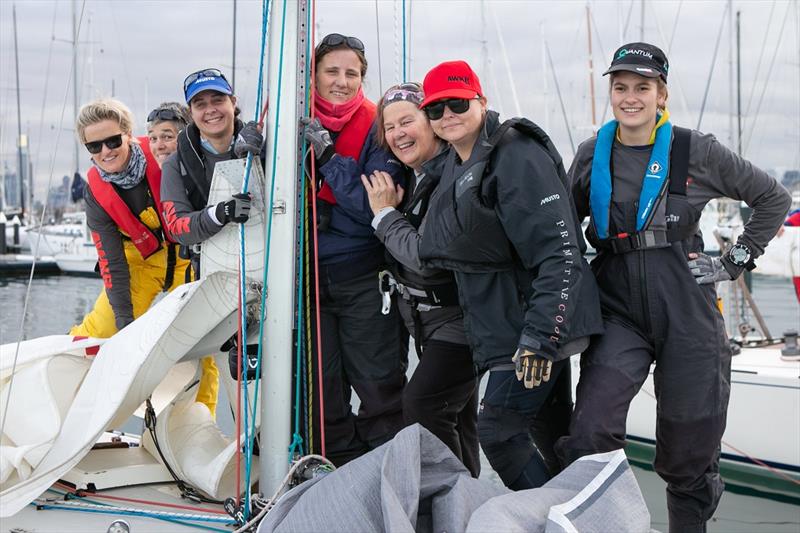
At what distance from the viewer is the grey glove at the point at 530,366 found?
9.26 feet

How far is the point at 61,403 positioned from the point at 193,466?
1.92 ft

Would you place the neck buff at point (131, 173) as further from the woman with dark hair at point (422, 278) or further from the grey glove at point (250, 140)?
the woman with dark hair at point (422, 278)

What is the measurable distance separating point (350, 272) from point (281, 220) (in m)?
0.57

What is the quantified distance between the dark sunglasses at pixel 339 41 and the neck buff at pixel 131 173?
4.22ft

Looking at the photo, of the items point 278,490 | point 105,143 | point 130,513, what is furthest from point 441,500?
point 105,143

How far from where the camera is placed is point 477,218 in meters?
2.96

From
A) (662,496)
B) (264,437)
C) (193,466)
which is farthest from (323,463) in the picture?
(662,496)

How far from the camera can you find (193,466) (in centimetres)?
364

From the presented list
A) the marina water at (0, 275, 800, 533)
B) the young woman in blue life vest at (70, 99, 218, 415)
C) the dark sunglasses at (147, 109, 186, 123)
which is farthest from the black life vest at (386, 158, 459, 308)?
the marina water at (0, 275, 800, 533)

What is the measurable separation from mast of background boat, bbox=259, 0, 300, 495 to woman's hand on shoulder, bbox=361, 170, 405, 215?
0.32m

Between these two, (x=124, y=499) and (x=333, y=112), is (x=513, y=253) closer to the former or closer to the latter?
(x=333, y=112)

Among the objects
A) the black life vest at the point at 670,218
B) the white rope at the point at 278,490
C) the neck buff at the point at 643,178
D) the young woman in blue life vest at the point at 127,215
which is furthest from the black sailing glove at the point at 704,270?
the young woman in blue life vest at the point at 127,215

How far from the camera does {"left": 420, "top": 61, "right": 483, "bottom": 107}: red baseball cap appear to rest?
3014 mm

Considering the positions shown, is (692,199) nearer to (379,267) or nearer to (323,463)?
(379,267)
